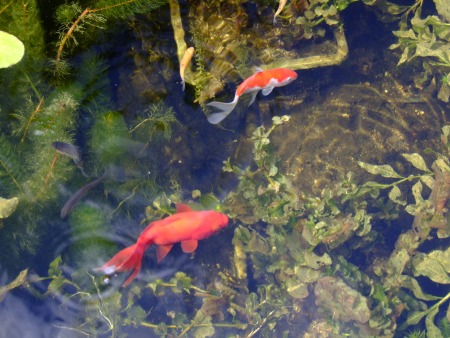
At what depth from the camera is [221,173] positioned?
15.8 ft

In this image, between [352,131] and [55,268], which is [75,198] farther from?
[352,131]

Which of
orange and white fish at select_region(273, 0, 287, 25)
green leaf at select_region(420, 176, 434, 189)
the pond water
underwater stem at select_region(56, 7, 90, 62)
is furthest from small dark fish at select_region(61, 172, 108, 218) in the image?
green leaf at select_region(420, 176, 434, 189)

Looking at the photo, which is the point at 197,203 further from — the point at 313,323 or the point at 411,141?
the point at 411,141

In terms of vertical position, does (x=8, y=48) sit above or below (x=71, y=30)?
above

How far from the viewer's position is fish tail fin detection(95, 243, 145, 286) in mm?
4184

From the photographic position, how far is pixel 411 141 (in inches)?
213

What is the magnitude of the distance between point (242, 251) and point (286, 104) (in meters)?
1.75

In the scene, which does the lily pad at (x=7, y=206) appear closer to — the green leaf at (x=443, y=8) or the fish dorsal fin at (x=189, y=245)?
the fish dorsal fin at (x=189, y=245)

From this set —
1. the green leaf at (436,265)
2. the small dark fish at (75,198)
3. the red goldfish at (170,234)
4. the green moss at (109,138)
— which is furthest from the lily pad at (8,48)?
the green leaf at (436,265)

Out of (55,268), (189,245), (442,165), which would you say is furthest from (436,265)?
(55,268)

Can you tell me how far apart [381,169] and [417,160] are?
471 millimetres

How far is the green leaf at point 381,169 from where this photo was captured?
5.02 metres

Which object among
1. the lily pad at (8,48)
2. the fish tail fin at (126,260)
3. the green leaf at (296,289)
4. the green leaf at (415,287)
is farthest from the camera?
the green leaf at (415,287)

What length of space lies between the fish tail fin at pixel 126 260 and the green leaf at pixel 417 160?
3223 millimetres
